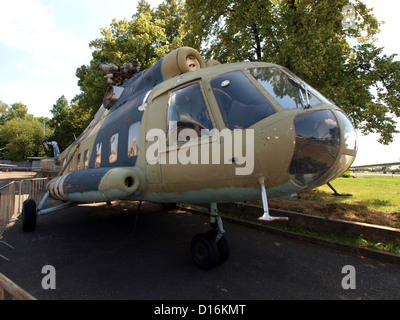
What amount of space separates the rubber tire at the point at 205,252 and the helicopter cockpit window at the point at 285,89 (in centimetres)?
246

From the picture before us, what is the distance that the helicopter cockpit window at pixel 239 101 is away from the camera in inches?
120

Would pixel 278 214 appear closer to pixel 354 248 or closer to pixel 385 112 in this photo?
pixel 354 248

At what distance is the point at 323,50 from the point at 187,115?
8239 mm

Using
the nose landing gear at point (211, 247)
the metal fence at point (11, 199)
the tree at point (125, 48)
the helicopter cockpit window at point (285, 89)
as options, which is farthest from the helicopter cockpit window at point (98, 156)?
the tree at point (125, 48)

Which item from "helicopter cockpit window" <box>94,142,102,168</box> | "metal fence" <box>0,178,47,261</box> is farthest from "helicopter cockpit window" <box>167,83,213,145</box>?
"metal fence" <box>0,178,47,261</box>

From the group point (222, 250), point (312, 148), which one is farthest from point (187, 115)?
point (222, 250)

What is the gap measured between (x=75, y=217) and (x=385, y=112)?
12882mm

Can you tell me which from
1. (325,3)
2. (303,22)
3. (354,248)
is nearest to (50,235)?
(354,248)

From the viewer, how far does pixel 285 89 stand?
333 centimetres

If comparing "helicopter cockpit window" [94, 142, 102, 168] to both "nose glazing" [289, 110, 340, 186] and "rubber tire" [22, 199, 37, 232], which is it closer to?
"rubber tire" [22, 199, 37, 232]

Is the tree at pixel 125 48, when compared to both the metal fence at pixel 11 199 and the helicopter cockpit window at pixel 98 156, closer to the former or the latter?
the metal fence at pixel 11 199

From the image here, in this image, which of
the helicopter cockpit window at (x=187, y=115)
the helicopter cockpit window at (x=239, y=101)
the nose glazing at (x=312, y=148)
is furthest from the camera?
the helicopter cockpit window at (x=187, y=115)

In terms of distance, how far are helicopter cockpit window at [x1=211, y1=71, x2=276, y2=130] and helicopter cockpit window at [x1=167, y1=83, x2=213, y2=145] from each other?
257 millimetres
